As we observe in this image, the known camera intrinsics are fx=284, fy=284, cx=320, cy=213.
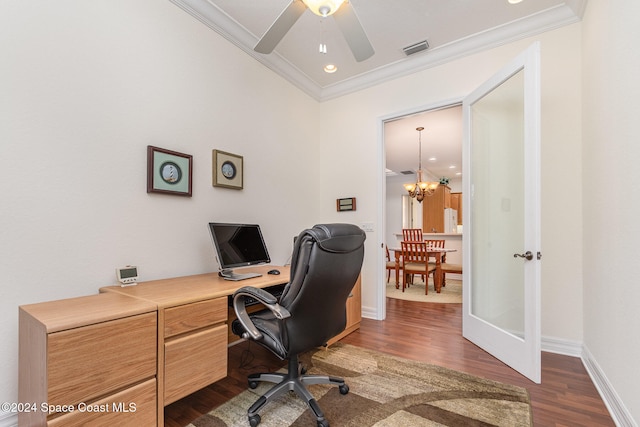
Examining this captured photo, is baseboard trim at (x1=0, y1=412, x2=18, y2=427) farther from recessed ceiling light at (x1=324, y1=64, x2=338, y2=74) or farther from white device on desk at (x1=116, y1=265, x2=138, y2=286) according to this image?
recessed ceiling light at (x1=324, y1=64, x2=338, y2=74)

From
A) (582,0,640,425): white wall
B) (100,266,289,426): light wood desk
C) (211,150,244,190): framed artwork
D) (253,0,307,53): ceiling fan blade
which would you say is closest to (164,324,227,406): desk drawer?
(100,266,289,426): light wood desk

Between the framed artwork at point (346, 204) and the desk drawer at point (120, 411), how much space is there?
108 inches

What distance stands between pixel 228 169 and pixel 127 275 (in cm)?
120

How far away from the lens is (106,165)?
1.83m

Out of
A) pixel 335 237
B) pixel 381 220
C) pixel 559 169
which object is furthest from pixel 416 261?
pixel 335 237

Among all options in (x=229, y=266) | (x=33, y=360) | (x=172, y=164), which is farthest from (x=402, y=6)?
(x=33, y=360)

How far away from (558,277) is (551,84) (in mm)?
1717

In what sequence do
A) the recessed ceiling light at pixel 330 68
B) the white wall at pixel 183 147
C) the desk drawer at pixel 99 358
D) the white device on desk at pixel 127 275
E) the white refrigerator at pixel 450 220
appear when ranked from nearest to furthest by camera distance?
the desk drawer at pixel 99 358, the white wall at pixel 183 147, the white device on desk at pixel 127 275, the recessed ceiling light at pixel 330 68, the white refrigerator at pixel 450 220

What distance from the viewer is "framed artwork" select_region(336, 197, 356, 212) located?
11.9 ft

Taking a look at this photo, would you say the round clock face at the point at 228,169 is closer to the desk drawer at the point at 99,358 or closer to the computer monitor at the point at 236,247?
the computer monitor at the point at 236,247

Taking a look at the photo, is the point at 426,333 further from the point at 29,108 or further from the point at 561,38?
the point at 29,108

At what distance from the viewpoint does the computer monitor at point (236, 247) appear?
2.10 m

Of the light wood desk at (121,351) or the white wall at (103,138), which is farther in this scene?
the white wall at (103,138)

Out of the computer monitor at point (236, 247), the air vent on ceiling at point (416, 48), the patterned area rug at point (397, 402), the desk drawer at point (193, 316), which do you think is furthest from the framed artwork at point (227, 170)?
the air vent on ceiling at point (416, 48)
